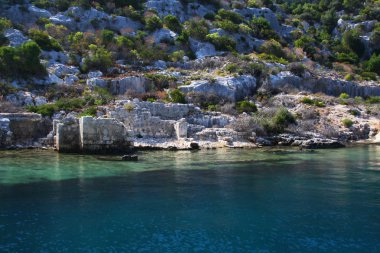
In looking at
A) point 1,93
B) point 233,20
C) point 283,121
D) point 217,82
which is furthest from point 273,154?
point 233,20

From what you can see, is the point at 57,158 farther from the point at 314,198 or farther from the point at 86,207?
the point at 314,198

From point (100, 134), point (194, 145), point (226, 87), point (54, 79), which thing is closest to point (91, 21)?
point (54, 79)

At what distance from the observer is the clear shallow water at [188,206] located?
37.3 ft

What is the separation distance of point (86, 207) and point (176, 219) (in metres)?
3.21

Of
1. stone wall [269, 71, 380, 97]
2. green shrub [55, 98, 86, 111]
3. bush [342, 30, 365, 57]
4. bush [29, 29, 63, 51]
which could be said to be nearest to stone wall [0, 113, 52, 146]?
green shrub [55, 98, 86, 111]

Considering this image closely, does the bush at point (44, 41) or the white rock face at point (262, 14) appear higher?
the white rock face at point (262, 14)

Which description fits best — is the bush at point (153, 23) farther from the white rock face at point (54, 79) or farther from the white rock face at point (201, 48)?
the white rock face at point (54, 79)

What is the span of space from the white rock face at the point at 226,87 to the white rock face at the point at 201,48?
34.5 feet

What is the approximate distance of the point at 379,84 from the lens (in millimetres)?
53156

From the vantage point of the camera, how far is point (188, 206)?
14945mm

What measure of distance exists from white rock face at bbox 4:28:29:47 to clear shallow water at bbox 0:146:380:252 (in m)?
23.1

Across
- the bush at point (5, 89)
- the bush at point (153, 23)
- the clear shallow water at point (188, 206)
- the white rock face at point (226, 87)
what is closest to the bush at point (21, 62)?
the bush at point (5, 89)

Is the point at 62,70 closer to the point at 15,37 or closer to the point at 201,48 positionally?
the point at 15,37

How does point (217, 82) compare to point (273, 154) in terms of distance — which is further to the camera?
point (217, 82)
